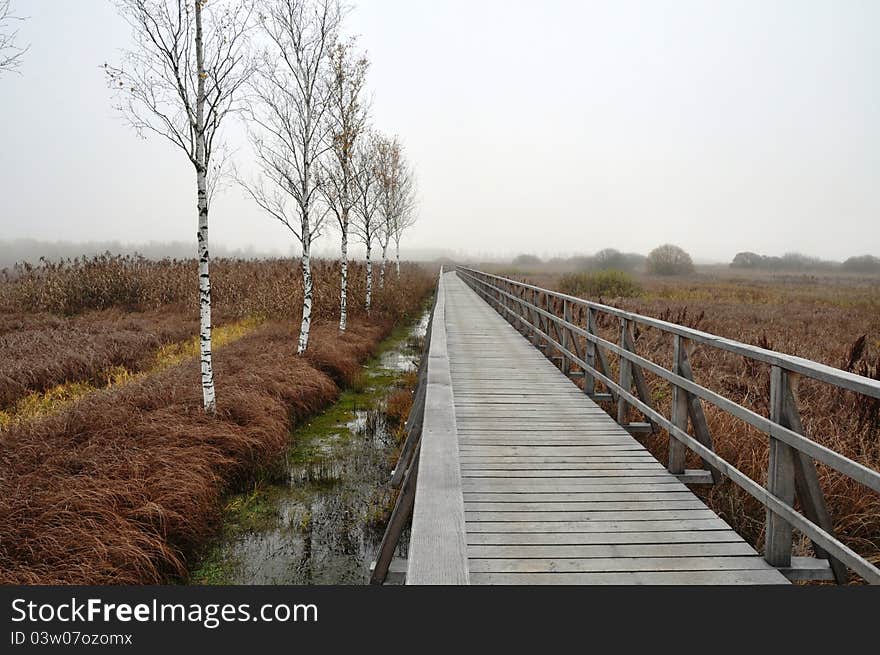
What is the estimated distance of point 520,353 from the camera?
30.8 ft

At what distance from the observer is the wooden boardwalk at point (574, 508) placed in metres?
2.70

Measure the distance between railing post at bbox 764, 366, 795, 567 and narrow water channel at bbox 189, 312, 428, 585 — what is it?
10.8ft

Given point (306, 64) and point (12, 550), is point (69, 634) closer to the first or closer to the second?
point (12, 550)

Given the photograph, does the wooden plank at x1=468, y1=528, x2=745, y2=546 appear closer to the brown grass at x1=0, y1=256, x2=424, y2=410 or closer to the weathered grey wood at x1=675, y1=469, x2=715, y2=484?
the weathered grey wood at x1=675, y1=469, x2=715, y2=484

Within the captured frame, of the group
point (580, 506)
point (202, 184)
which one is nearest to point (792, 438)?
point (580, 506)

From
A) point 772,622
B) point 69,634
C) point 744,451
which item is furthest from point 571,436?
point 69,634

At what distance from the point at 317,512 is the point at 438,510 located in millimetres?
3671

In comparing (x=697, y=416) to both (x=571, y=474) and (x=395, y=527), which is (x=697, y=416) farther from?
(x=395, y=527)

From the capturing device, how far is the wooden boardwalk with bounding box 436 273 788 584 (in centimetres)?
270

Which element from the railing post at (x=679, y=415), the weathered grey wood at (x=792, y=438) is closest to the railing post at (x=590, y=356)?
the weathered grey wood at (x=792, y=438)

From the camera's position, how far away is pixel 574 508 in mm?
3426

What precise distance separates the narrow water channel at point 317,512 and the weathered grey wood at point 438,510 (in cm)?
202

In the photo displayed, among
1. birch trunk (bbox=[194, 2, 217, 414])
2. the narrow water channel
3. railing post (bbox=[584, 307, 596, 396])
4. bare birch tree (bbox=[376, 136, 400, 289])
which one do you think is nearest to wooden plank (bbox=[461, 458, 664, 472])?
the narrow water channel

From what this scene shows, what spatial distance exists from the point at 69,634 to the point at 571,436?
4016 mm
